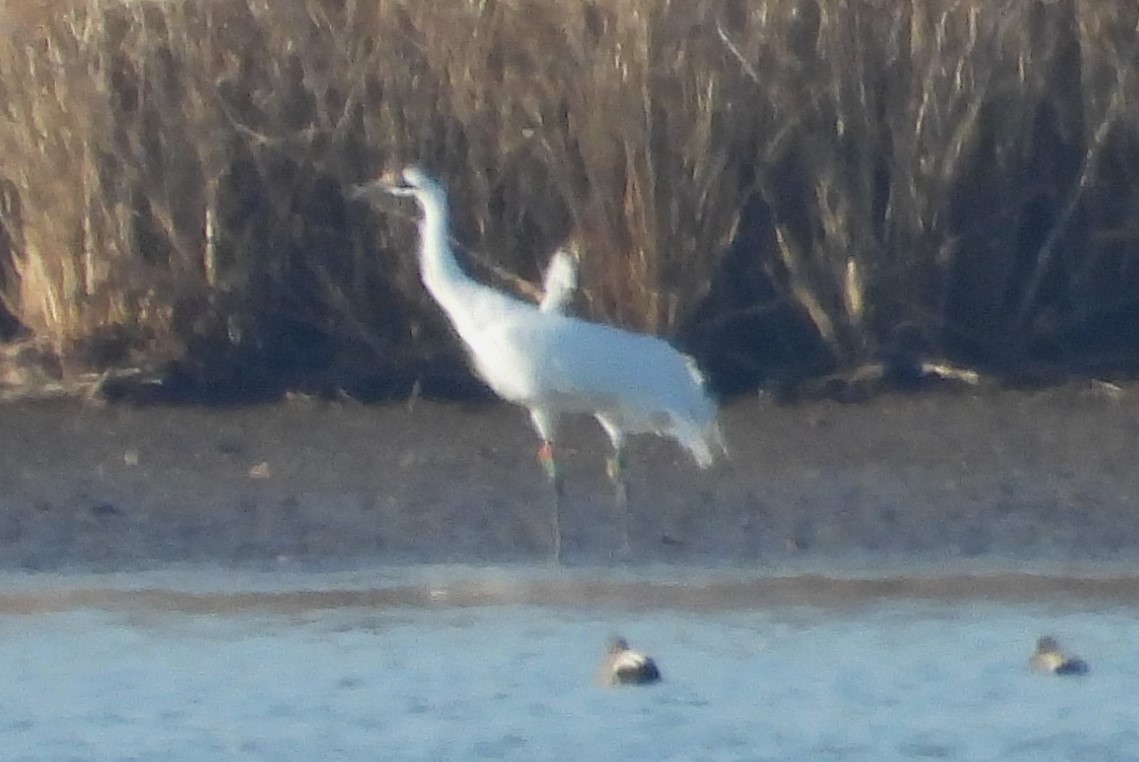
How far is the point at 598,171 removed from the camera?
10734 mm

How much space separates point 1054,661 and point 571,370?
2.09 meters

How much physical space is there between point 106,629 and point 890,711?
84.2 inches

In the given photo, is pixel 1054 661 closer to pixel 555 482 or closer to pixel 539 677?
pixel 539 677

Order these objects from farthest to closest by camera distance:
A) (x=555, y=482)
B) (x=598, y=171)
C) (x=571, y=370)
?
(x=598, y=171) → (x=555, y=482) → (x=571, y=370)

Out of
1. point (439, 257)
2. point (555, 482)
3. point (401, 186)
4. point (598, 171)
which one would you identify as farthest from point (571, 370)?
point (598, 171)

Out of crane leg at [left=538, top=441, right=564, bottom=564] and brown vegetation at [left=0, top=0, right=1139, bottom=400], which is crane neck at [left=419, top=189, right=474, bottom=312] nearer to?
crane leg at [left=538, top=441, right=564, bottom=564]

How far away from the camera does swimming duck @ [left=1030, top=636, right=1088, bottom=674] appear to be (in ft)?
24.2

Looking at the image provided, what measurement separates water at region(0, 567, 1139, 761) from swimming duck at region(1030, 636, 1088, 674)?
0.09ft

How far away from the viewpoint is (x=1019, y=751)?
6852mm

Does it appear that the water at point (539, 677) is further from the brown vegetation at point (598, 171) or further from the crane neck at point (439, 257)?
the brown vegetation at point (598, 171)

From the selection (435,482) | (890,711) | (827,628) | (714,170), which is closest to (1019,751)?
(890,711)

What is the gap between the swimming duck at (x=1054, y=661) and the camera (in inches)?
290

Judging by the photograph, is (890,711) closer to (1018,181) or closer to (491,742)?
(491,742)

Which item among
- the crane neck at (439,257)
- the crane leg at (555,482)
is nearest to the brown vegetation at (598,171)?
the crane neck at (439,257)
